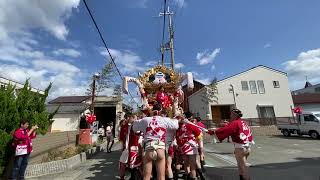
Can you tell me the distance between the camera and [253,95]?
33.2 metres

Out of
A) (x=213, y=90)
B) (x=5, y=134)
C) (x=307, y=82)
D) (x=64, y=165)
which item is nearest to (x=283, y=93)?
(x=213, y=90)

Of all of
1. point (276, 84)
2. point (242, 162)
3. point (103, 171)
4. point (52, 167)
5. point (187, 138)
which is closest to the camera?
point (242, 162)

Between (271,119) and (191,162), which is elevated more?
(271,119)

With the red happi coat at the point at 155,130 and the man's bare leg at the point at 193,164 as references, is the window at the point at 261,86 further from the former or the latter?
the red happi coat at the point at 155,130

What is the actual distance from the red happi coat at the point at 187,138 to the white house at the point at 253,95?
83.8ft

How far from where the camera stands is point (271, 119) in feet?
96.4

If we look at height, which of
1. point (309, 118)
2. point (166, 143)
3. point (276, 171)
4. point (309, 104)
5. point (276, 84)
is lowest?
point (276, 171)

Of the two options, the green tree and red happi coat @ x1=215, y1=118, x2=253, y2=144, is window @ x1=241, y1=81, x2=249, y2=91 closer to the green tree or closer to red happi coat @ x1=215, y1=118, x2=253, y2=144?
the green tree

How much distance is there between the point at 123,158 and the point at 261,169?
509 cm

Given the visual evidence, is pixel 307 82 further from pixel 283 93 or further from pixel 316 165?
pixel 316 165

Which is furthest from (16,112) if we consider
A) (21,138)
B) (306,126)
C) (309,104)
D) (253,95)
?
(309,104)

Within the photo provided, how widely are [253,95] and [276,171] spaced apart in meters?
25.3

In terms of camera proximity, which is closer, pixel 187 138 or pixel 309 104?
pixel 187 138

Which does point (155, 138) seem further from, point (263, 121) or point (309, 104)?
point (309, 104)
